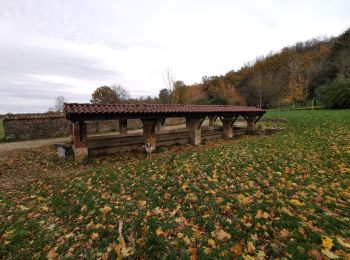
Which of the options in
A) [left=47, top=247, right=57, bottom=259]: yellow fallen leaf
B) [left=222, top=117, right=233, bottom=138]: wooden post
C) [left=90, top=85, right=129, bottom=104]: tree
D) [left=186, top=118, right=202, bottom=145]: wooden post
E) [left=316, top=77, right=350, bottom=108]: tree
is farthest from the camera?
[left=90, top=85, right=129, bottom=104]: tree

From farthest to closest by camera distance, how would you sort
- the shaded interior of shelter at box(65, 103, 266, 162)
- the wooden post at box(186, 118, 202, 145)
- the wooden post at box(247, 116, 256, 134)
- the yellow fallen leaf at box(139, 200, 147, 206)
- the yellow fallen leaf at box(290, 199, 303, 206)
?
the wooden post at box(247, 116, 256, 134) < the wooden post at box(186, 118, 202, 145) < the shaded interior of shelter at box(65, 103, 266, 162) < the yellow fallen leaf at box(139, 200, 147, 206) < the yellow fallen leaf at box(290, 199, 303, 206)

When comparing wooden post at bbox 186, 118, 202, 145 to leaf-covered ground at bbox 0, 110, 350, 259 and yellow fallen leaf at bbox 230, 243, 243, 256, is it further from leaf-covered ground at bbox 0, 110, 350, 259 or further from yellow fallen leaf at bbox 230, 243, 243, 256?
yellow fallen leaf at bbox 230, 243, 243, 256

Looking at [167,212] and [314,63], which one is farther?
[314,63]

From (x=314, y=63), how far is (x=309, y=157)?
Result: 4391 centimetres

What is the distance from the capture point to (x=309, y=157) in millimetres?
6688

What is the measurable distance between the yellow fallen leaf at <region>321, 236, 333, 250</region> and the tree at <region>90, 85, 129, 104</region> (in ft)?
126

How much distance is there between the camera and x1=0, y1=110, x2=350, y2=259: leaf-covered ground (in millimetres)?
2842

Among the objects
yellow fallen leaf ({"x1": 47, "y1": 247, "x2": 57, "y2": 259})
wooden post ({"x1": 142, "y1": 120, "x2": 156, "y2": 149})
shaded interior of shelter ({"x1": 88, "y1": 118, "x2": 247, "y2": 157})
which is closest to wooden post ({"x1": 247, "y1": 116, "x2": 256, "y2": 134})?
shaded interior of shelter ({"x1": 88, "y1": 118, "x2": 247, "y2": 157})

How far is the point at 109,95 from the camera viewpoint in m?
40.6

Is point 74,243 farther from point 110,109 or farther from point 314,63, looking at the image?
point 314,63

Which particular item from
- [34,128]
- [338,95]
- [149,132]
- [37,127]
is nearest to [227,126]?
[149,132]

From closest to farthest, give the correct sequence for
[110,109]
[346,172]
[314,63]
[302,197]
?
[302,197] → [346,172] → [110,109] → [314,63]

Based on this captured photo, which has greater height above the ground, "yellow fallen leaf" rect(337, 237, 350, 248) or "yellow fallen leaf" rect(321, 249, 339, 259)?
"yellow fallen leaf" rect(337, 237, 350, 248)

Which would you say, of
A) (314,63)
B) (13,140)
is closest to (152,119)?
(13,140)
